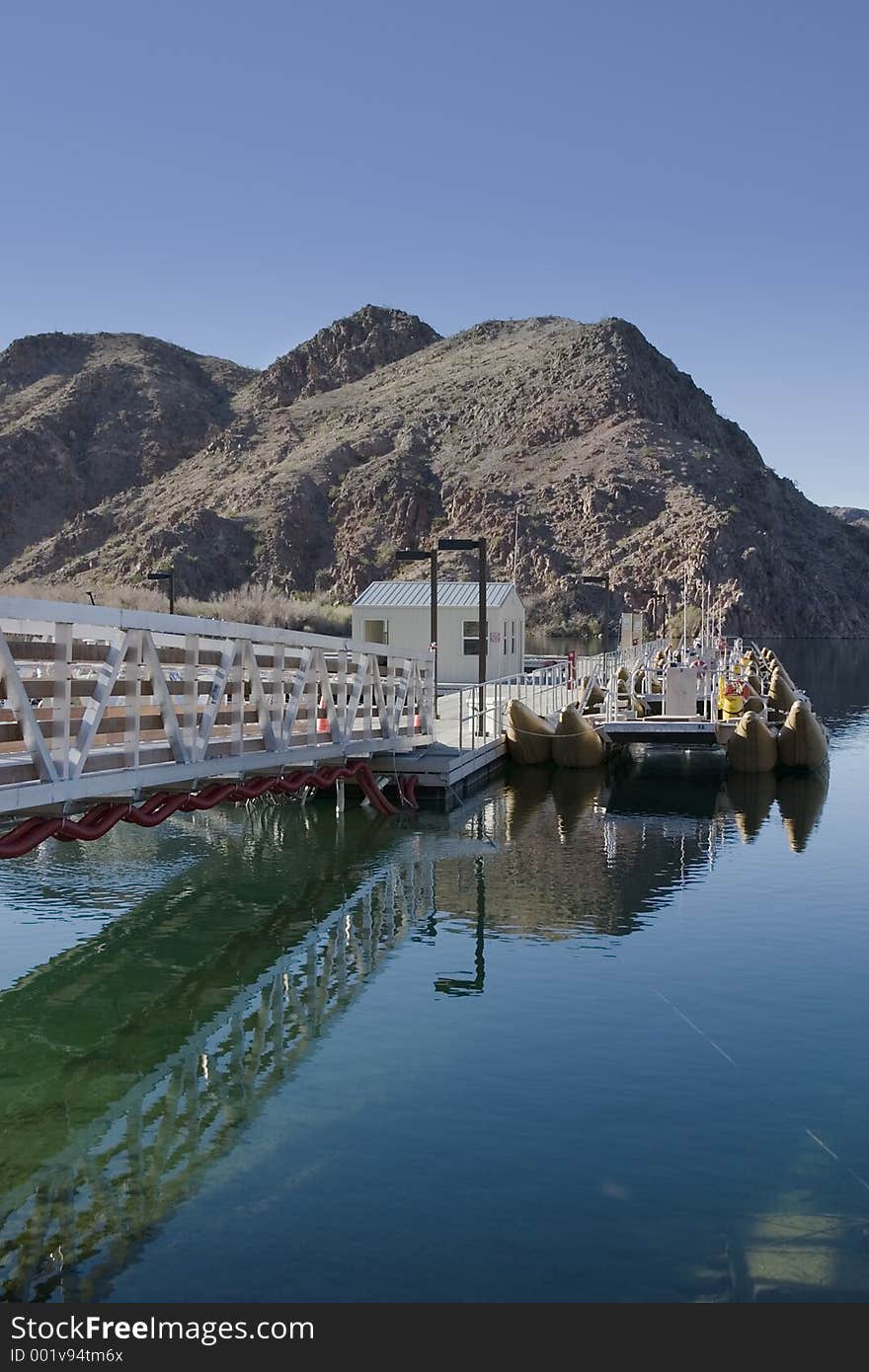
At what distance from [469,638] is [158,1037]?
30352 millimetres

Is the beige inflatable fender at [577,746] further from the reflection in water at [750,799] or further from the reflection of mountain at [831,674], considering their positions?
the reflection of mountain at [831,674]

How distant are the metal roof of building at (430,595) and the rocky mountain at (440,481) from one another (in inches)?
2310

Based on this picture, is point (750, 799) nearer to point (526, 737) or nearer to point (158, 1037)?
point (526, 737)

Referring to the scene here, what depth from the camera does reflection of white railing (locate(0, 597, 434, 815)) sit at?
10539 millimetres

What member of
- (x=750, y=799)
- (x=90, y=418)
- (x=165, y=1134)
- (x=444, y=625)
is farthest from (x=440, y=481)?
(x=165, y=1134)

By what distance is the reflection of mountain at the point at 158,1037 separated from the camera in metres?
8.01

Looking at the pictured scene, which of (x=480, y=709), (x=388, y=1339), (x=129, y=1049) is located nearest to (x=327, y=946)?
(x=129, y=1049)

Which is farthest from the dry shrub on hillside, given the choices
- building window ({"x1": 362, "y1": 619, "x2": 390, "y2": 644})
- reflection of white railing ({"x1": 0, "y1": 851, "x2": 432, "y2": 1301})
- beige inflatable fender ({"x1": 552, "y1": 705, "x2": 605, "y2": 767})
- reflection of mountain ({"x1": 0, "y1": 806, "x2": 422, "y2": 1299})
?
reflection of white railing ({"x1": 0, "y1": 851, "x2": 432, "y2": 1301})

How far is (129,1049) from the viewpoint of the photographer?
11117mm

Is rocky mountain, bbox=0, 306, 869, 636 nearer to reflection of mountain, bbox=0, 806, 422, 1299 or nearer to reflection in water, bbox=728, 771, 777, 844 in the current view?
reflection in water, bbox=728, 771, 777, 844

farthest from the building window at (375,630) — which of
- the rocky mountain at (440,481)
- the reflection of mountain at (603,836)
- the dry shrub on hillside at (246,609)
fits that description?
the rocky mountain at (440,481)

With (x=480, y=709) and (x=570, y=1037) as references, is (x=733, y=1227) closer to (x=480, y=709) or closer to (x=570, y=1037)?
(x=570, y=1037)

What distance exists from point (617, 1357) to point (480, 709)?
23.9 metres

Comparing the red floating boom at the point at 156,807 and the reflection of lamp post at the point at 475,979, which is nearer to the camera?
the red floating boom at the point at 156,807
